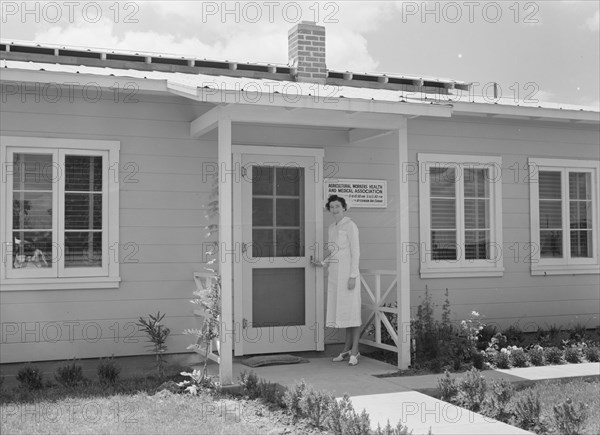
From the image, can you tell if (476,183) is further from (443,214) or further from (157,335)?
(157,335)

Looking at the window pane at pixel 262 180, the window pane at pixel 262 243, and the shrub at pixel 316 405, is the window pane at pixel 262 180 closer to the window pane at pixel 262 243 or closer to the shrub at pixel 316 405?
the window pane at pixel 262 243

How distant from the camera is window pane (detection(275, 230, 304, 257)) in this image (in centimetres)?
961

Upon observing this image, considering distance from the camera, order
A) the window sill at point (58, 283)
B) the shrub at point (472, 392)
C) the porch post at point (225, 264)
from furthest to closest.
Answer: the window sill at point (58, 283), the porch post at point (225, 264), the shrub at point (472, 392)

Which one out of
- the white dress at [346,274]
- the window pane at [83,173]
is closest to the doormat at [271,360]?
the white dress at [346,274]

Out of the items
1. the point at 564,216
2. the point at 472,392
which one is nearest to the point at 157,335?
the point at 472,392

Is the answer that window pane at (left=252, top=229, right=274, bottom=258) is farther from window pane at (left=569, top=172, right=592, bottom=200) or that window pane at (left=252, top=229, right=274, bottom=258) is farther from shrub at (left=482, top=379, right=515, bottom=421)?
window pane at (left=569, top=172, right=592, bottom=200)

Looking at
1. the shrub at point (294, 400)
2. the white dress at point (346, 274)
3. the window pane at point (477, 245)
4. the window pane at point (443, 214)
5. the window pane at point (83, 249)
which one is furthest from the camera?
the window pane at point (477, 245)

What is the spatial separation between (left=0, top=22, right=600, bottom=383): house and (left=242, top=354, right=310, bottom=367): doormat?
269mm

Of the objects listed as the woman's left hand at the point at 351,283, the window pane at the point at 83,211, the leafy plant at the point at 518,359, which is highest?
the window pane at the point at 83,211

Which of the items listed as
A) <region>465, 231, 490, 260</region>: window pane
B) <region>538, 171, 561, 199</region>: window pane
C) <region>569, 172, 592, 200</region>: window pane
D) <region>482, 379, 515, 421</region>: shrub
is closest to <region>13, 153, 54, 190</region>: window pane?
<region>482, 379, 515, 421</region>: shrub

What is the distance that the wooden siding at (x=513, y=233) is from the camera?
10352 mm

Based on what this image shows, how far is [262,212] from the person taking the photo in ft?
31.4

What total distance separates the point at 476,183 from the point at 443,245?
1040mm

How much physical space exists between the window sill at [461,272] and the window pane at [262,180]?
2.37m
